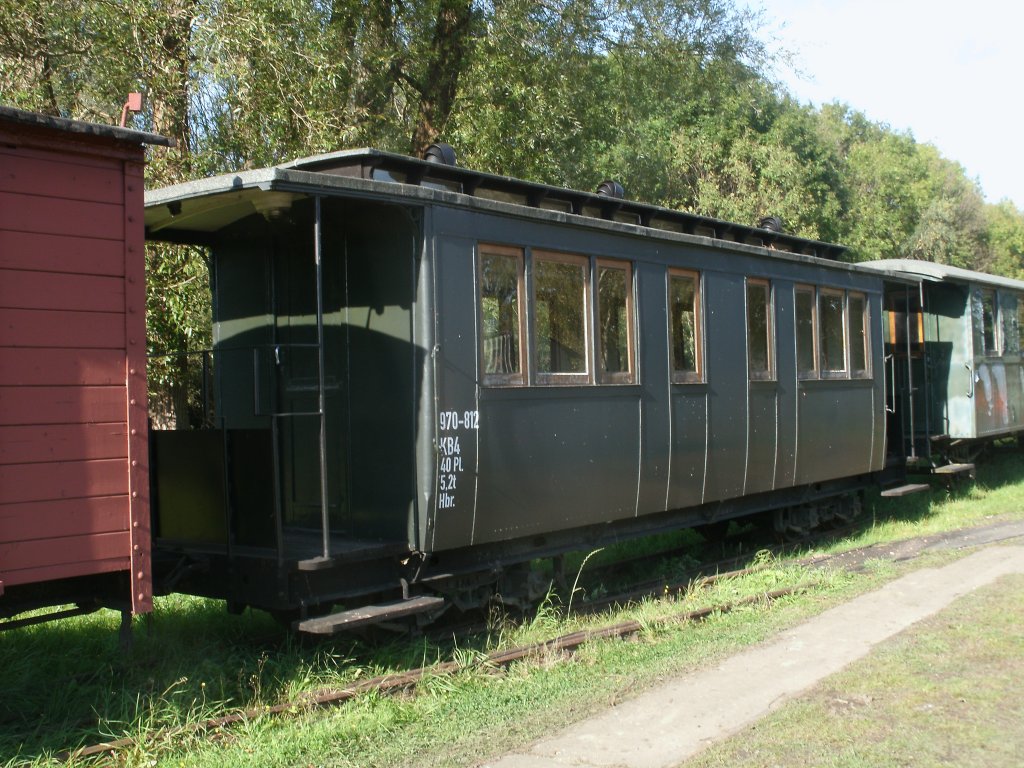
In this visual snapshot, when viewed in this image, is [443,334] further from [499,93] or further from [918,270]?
[918,270]

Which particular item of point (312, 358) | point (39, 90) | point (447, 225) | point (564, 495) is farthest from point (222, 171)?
point (564, 495)

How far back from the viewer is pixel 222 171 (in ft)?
34.3

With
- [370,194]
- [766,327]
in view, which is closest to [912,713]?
[370,194]

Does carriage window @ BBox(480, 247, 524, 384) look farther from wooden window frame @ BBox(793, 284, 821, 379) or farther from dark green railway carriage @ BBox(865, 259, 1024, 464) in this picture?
dark green railway carriage @ BBox(865, 259, 1024, 464)

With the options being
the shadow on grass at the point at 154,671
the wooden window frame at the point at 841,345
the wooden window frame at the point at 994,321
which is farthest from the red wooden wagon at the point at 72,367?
the wooden window frame at the point at 994,321

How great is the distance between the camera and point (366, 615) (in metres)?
5.96

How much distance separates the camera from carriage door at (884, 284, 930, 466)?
529 inches

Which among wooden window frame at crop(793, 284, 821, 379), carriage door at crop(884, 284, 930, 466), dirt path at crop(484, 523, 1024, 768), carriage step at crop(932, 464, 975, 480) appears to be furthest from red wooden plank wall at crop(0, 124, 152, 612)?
carriage step at crop(932, 464, 975, 480)

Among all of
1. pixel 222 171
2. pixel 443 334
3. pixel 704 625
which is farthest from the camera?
pixel 222 171

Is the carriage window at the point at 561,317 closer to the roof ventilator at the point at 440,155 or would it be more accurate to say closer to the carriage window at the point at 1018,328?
the roof ventilator at the point at 440,155

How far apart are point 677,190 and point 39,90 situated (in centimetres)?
2177

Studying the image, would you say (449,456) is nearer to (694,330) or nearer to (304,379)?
(304,379)

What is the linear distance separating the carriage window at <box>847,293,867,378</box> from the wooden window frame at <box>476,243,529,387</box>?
5.65 m

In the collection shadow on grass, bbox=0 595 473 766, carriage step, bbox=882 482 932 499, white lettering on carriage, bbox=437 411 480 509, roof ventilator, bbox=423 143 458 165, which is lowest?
shadow on grass, bbox=0 595 473 766
